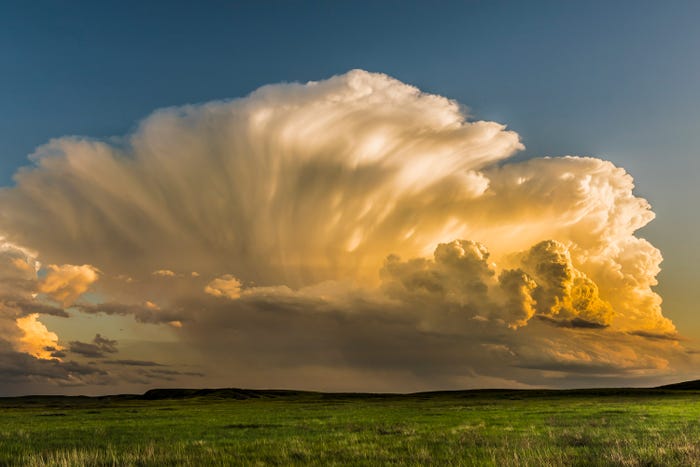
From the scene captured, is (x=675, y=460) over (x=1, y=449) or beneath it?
over

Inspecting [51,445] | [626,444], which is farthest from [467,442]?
[51,445]

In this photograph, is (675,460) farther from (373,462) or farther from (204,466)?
(204,466)

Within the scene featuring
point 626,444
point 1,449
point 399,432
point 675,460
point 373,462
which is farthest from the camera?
point 399,432

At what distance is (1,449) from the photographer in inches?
971

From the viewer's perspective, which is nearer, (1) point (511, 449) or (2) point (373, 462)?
(2) point (373, 462)

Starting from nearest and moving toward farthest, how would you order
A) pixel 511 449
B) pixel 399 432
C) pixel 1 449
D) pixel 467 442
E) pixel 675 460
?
pixel 675 460
pixel 511 449
pixel 467 442
pixel 1 449
pixel 399 432

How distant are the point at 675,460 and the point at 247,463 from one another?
1245 centimetres

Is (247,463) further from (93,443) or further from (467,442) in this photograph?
(93,443)

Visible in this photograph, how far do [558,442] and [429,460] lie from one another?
8729 millimetres

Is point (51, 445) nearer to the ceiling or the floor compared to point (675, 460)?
nearer to the floor

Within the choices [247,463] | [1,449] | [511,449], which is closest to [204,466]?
[247,463]

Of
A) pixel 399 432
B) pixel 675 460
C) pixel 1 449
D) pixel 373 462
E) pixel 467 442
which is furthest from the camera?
pixel 399 432

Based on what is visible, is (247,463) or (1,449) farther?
(1,449)

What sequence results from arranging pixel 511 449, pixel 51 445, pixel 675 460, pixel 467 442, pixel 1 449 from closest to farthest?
1. pixel 675 460
2. pixel 511 449
3. pixel 467 442
4. pixel 1 449
5. pixel 51 445
